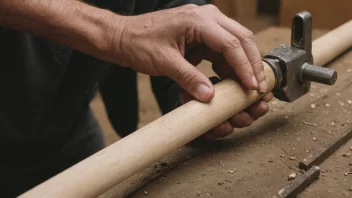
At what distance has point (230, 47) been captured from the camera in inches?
35.6

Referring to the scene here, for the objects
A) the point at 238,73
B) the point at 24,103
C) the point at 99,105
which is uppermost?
the point at 238,73

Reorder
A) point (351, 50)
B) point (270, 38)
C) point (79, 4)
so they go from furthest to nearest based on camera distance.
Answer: point (270, 38) < point (351, 50) < point (79, 4)

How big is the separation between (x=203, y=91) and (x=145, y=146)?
15 cm

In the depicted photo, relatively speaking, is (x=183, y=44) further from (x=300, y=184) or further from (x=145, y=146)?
(x=300, y=184)

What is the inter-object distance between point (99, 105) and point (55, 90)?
58.8 inches

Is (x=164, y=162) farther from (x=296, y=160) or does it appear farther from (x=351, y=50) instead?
(x=351, y=50)

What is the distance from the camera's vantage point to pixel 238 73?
92 cm

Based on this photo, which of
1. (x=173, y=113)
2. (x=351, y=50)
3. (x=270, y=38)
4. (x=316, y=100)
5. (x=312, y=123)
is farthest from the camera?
(x=270, y=38)

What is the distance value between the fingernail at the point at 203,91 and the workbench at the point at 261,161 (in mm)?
158

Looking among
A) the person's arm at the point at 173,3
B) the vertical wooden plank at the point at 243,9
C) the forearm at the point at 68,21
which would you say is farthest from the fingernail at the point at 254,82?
the vertical wooden plank at the point at 243,9

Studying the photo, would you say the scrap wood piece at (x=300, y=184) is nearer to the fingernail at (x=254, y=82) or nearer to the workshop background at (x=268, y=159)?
the workshop background at (x=268, y=159)

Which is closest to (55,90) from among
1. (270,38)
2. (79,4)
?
(79,4)

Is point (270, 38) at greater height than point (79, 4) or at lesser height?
lesser

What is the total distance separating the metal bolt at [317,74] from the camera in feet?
3.24
